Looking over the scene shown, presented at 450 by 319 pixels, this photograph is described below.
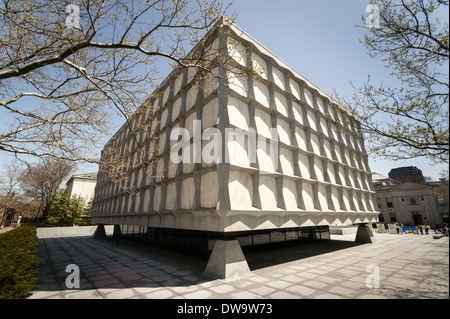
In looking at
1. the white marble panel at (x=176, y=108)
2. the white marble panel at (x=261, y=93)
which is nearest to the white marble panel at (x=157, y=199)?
the white marble panel at (x=176, y=108)

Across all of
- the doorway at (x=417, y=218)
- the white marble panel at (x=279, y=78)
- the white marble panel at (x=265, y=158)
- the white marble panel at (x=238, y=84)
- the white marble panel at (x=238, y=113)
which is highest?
the white marble panel at (x=279, y=78)

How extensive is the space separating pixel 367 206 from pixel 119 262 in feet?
68.7

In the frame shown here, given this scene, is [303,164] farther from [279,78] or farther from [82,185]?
[82,185]

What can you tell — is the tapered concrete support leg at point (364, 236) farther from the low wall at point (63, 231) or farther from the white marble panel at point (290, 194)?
the low wall at point (63, 231)

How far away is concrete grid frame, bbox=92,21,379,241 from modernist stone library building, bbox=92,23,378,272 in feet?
0.19

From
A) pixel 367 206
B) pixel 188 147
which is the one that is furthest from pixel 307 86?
pixel 367 206

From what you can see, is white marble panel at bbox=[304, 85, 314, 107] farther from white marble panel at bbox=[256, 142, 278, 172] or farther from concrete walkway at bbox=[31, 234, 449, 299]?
concrete walkway at bbox=[31, 234, 449, 299]

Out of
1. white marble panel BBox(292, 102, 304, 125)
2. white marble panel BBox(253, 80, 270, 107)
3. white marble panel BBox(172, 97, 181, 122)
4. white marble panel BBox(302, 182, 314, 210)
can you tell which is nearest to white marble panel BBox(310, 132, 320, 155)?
white marble panel BBox(292, 102, 304, 125)

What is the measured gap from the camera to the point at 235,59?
10.1 m

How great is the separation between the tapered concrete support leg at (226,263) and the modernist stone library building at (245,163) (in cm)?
95

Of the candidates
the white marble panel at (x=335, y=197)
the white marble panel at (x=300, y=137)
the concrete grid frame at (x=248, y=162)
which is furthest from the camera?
the white marble panel at (x=335, y=197)

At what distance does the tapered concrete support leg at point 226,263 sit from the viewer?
310 inches

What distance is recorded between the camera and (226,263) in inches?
311

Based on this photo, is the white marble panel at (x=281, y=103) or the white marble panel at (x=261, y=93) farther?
the white marble panel at (x=281, y=103)
